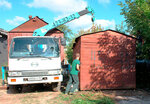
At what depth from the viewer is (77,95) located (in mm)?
6012

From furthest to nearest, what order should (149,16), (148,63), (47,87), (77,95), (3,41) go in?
(3,41) < (148,63) < (47,87) < (77,95) < (149,16)

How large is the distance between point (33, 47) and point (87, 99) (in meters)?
3.13

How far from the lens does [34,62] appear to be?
20.4 feet

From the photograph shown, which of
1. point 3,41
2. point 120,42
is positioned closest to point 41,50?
point 120,42

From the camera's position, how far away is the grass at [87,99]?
16.6 feet

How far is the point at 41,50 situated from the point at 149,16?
14.4ft

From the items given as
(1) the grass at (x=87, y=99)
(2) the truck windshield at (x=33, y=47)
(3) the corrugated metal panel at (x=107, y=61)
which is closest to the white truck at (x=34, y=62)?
(2) the truck windshield at (x=33, y=47)

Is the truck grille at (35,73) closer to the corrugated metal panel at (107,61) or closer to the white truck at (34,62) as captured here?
the white truck at (34,62)

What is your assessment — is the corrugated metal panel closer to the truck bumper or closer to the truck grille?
the truck bumper

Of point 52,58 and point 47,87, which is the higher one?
point 52,58

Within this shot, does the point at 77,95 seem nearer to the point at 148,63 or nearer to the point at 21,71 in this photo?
the point at 21,71

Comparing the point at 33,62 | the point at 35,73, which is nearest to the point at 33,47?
the point at 33,62

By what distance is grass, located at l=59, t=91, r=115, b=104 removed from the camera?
16.6 ft

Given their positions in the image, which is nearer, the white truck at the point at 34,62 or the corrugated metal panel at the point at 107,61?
the white truck at the point at 34,62
